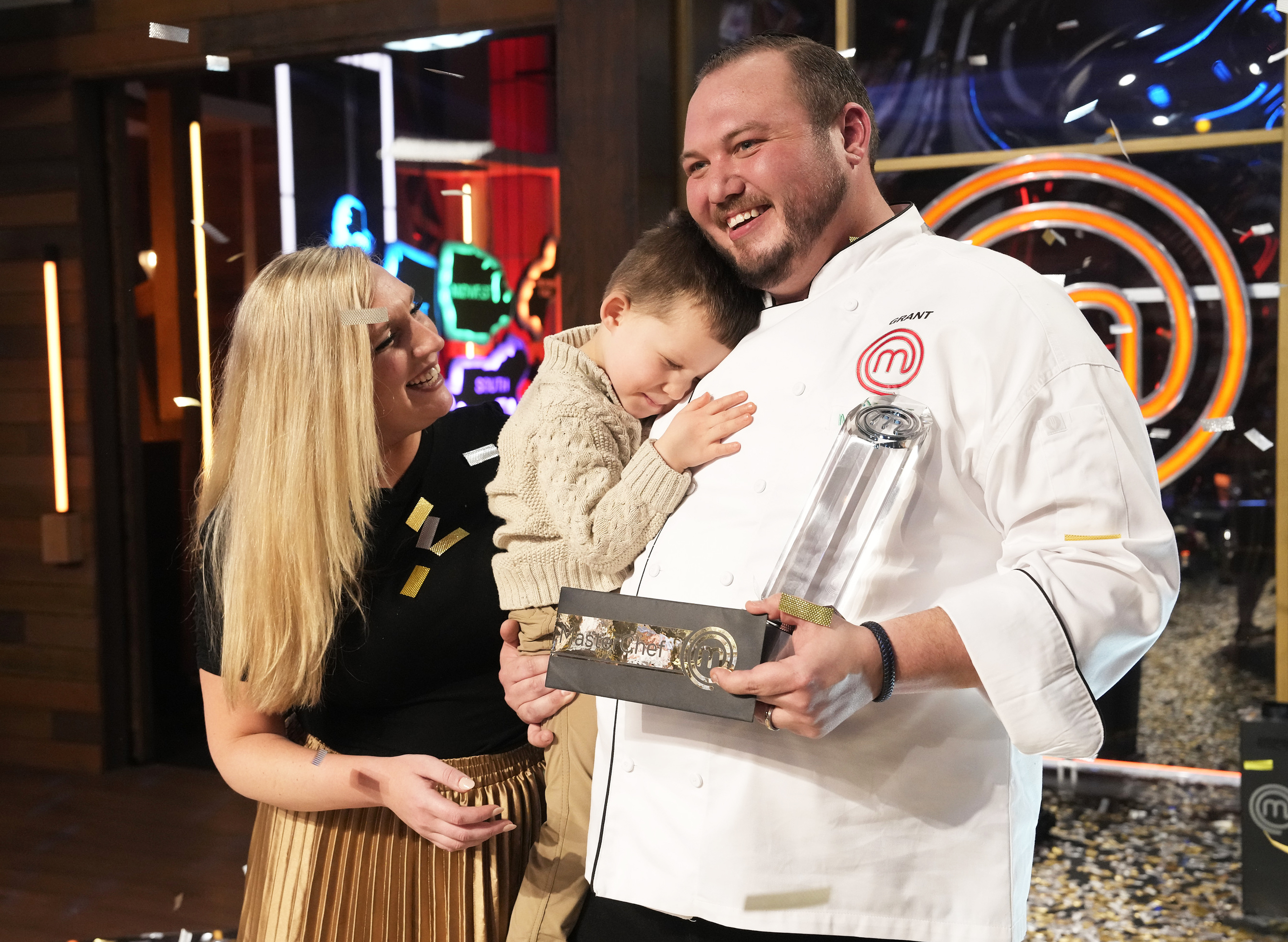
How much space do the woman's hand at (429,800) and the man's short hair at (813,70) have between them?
938 millimetres

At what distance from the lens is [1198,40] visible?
3240 millimetres

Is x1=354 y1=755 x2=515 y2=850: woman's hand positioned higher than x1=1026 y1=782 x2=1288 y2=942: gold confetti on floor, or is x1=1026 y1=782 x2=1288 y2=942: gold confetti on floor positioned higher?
x1=354 y1=755 x2=515 y2=850: woman's hand

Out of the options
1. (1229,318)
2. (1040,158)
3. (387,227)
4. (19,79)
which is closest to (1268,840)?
(1229,318)

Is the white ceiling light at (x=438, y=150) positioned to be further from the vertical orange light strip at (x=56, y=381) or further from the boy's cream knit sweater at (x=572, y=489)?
the boy's cream knit sweater at (x=572, y=489)

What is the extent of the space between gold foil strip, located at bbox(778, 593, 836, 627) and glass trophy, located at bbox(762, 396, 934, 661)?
7 centimetres

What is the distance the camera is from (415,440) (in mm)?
1739

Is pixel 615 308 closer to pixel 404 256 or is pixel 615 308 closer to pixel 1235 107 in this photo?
pixel 1235 107

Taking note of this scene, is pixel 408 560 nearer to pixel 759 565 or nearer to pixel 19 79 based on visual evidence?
pixel 759 565

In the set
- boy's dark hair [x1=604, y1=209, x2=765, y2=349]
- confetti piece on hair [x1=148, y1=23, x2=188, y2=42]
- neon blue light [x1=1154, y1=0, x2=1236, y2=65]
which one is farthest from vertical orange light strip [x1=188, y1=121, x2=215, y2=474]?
neon blue light [x1=1154, y1=0, x2=1236, y2=65]

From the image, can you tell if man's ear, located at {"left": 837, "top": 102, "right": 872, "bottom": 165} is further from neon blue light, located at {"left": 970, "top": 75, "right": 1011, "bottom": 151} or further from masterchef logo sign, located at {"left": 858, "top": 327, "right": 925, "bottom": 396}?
neon blue light, located at {"left": 970, "top": 75, "right": 1011, "bottom": 151}

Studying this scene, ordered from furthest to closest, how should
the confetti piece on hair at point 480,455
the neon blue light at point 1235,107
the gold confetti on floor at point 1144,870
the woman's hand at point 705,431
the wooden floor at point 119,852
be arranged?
the neon blue light at point 1235,107
the wooden floor at point 119,852
the gold confetti on floor at point 1144,870
the confetti piece on hair at point 480,455
the woman's hand at point 705,431

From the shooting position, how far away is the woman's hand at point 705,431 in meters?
1.27

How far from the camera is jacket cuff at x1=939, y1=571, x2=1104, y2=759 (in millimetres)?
1004

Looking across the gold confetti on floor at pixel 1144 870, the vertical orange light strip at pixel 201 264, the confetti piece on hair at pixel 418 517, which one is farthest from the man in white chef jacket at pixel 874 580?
the vertical orange light strip at pixel 201 264
